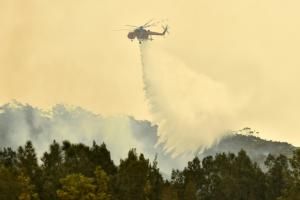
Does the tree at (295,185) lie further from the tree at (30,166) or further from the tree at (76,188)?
the tree at (30,166)

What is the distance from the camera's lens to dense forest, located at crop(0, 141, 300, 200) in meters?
113

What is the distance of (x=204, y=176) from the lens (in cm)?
14925

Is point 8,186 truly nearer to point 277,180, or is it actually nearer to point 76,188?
point 76,188

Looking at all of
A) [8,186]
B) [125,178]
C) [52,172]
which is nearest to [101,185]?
[125,178]

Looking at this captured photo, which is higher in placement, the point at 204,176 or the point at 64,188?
the point at 204,176

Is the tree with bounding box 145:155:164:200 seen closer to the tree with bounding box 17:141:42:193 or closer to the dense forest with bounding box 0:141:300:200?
the dense forest with bounding box 0:141:300:200

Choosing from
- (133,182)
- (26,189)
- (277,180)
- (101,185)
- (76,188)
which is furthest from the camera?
(277,180)

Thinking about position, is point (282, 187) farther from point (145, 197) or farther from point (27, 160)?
point (27, 160)

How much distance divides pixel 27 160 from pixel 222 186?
3881cm

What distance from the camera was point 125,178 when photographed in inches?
4668

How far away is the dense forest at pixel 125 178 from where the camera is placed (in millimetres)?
113375

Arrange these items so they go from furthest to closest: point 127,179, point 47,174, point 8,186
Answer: point 47,174 < point 127,179 < point 8,186

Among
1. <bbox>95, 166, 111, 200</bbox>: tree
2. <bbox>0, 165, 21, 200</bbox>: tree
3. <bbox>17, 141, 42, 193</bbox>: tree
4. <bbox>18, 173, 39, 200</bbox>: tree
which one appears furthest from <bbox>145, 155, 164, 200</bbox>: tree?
<bbox>0, 165, 21, 200</bbox>: tree

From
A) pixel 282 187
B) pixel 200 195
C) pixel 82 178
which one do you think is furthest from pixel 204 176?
pixel 82 178
